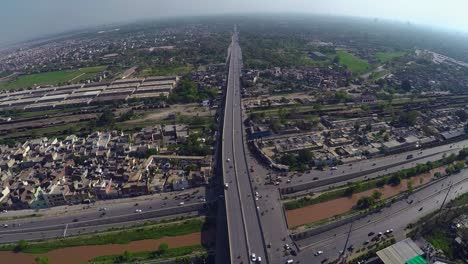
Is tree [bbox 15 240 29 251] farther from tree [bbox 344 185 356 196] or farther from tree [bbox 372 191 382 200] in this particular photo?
tree [bbox 372 191 382 200]

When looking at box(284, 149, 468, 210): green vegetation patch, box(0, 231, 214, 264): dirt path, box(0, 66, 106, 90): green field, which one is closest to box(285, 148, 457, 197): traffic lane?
box(284, 149, 468, 210): green vegetation patch

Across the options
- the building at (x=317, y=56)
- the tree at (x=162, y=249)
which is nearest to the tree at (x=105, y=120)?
the tree at (x=162, y=249)

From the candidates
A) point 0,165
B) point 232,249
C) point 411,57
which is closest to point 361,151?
point 232,249

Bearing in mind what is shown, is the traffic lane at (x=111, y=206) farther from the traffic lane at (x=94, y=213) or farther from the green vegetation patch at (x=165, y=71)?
the green vegetation patch at (x=165, y=71)

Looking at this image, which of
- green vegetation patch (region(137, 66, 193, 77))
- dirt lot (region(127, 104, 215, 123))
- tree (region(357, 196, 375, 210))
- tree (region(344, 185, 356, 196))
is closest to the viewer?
tree (region(357, 196, 375, 210))

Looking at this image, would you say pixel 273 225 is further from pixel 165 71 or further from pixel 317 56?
pixel 317 56

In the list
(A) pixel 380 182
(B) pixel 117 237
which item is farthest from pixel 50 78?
(A) pixel 380 182
